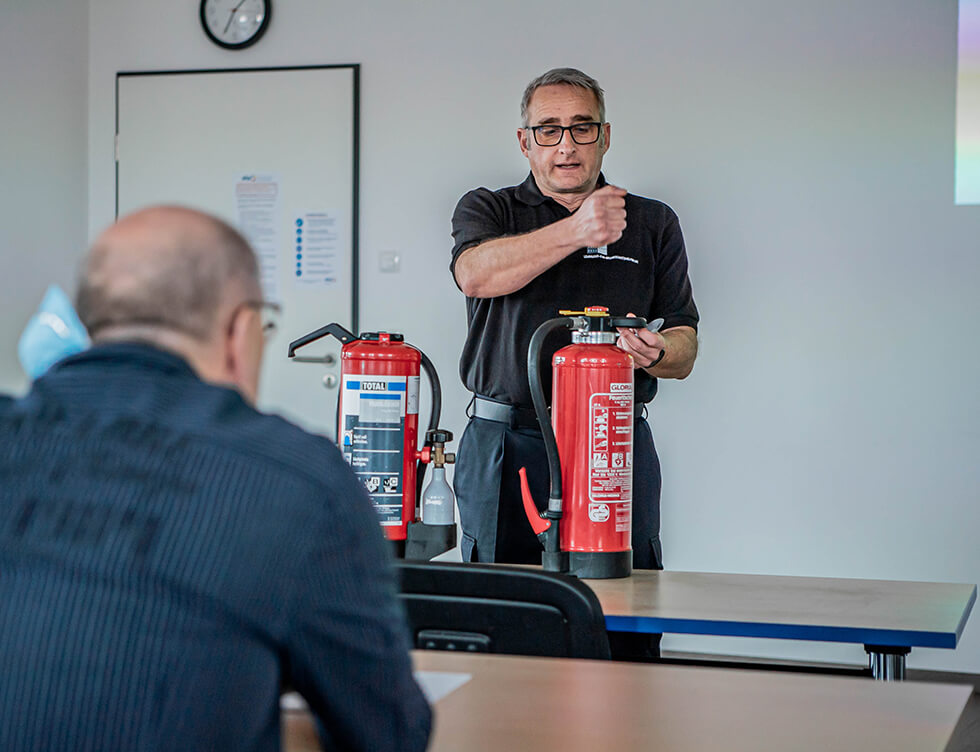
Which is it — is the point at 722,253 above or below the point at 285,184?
below

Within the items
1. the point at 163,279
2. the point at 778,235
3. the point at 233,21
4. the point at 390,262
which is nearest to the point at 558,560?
the point at 163,279

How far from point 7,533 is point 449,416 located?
359cm

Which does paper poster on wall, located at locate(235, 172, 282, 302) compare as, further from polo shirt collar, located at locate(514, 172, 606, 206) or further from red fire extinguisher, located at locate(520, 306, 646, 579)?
red fire extinguisher, located at locate(520, 306, 646, 579)

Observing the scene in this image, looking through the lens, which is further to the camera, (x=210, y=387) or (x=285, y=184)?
(x=285, y=184)

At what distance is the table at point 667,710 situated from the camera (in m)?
1.05

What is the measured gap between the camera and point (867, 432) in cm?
387

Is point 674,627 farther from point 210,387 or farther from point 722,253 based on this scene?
point 722,253

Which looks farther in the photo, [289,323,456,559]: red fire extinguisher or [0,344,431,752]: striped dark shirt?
[289,323,456,559]: red fire extinguisher

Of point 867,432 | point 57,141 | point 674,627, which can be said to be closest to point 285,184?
point 57,141

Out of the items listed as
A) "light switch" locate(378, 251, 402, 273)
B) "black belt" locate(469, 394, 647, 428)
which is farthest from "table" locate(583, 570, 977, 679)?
"light switch" locate(378, 251, 402, 273)

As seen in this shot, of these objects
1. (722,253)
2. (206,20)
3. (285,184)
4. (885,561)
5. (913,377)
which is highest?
(206,20)

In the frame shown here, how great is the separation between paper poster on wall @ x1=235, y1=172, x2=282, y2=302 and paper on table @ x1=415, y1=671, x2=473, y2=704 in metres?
3.31

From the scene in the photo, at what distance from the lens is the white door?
439 centimetres

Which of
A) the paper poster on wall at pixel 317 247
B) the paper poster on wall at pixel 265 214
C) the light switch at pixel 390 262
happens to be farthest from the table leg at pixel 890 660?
the paper poster on wall at pixel 265 214
